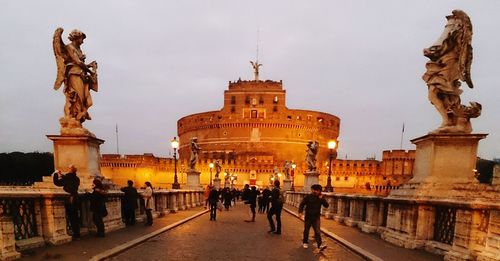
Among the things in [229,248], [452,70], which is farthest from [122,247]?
[452,70]

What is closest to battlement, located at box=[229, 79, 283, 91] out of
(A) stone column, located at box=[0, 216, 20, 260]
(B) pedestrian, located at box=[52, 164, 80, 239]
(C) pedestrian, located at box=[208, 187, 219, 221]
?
(C) pedestrian, located at box=[208, 187, 219, 221]

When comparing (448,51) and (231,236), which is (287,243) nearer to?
(231,236)

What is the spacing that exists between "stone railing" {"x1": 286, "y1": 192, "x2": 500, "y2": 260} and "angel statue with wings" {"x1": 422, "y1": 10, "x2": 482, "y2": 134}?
1.99 m

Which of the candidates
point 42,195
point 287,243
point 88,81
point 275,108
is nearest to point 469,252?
point 287,243

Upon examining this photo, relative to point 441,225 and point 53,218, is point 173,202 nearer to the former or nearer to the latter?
point 53,218

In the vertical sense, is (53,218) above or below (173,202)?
above

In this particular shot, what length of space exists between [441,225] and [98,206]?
809cm

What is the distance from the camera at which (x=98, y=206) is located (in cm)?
942

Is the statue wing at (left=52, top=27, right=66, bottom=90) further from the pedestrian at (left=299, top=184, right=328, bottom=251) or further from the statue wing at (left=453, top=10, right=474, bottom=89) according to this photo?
the statue wing at (left=453, top=10, right=474, bottom=89)

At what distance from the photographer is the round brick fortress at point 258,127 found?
102 metres

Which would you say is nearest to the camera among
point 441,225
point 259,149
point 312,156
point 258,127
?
point 441,225

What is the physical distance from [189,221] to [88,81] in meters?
7.31

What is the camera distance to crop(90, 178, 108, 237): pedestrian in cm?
940

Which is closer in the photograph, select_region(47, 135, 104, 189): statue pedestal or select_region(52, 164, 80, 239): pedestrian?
select_region(52, 164, 80, 239): pedestrian
